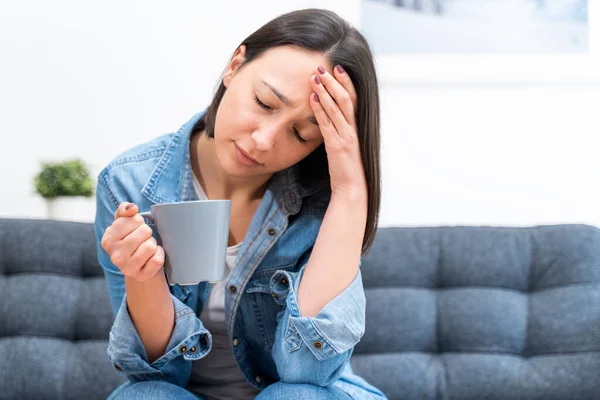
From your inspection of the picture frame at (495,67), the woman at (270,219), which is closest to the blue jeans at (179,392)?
the woman at (270,219)

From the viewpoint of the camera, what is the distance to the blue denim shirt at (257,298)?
102cm

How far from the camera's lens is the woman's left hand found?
1.03 m

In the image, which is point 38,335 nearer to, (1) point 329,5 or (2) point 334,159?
(2) point 334,159

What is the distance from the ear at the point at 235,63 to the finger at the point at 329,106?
144 millimetres

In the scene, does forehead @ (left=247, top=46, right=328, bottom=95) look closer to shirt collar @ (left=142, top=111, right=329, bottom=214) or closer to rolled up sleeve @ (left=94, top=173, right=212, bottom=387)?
shirt collar @ (left=142, top=111, right=329, bottom=214)

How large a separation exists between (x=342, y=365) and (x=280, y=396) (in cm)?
13

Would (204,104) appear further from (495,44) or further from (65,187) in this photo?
(495,44)

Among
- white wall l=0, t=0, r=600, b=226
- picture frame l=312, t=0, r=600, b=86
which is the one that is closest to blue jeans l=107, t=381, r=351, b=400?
white wall l=0, t=0, r=600, b=226

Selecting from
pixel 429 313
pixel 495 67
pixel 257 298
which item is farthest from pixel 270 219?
pixel 495 67

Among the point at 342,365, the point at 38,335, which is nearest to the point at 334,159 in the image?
the point at 342,365

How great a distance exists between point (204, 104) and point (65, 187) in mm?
436

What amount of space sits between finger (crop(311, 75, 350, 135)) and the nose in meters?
0.08

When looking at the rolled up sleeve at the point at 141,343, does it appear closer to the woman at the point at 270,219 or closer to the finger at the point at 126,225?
the woman at the point at 270,219

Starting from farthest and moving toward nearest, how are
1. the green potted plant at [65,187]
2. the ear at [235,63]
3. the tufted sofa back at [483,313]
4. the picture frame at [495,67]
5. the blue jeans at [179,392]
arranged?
the picture frame at [495,67], the green potted plant at [65,187], the tufted sofa back at [483,313], the ear at [235,63], the blue jeans at [179,392]
